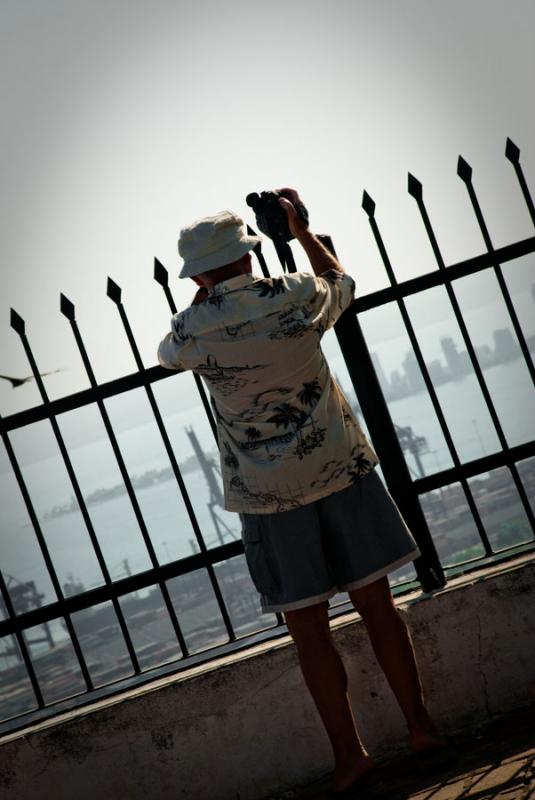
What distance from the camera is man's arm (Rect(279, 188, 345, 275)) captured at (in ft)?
9.04

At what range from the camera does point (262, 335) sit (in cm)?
251

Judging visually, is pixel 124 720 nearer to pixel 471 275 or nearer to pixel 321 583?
pixel 321 583

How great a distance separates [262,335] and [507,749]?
59.0 inches

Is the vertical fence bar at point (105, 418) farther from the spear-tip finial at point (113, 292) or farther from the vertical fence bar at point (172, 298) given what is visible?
the vertical fence bar at point (172, 298)

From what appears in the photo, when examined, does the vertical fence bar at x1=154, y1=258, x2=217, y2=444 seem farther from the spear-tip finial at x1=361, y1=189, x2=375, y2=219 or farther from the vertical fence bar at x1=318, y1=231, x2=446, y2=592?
the spear-tip finial at x1=361, y1=189, x2=375, y2=219

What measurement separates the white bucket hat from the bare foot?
5.22 ft

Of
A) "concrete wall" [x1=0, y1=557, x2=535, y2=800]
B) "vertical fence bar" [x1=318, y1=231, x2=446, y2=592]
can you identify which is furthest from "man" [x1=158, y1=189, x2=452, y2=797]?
"vertical fence bar" [x1=318, y1=231, x2=446, y2=592]

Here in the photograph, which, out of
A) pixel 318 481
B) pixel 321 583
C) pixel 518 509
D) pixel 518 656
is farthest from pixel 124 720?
→ pixel 518 509

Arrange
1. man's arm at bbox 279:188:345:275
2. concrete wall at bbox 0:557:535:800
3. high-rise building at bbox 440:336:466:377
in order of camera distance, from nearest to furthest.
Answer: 1. man's arm at bbox 279:188:345:275
2. concrete wall at bbox 0:557:535:800
3. high-rise building at bbox 440:336:466:377

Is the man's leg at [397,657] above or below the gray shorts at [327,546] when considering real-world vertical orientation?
below

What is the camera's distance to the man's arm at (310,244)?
2.75m

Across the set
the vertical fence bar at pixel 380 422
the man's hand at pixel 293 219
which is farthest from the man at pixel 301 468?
the vertical fence bar at pixel 380 422

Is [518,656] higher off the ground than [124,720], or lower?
lower

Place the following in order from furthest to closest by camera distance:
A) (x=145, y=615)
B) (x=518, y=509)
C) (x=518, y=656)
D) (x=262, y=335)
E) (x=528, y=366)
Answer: (x=145, y=615), (x=518, y=509), (x=528, y=366), (x=518, y=656), (x=262, y=335)
